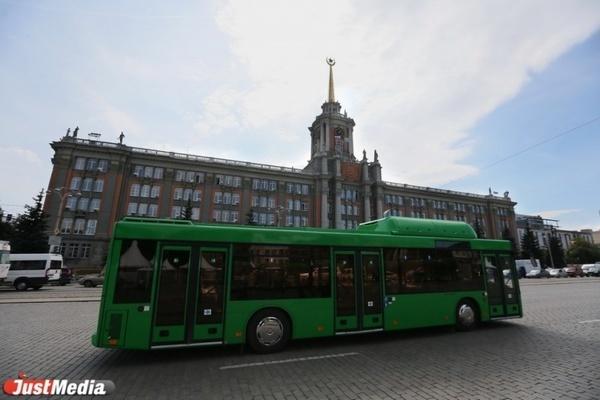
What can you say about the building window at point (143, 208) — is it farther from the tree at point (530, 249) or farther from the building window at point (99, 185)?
the tree at point (530, 249)

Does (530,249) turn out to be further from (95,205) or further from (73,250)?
(73,250)

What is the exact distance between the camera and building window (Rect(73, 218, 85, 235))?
4575 centimetres

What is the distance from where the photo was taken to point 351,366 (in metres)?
6.05

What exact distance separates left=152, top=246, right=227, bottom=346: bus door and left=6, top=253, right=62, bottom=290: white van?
26203 mm

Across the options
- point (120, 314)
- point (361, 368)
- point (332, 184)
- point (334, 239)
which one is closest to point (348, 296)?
point (334, 239)

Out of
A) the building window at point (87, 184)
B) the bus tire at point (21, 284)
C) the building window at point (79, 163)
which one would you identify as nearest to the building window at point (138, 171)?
the building window at point (87, 184)

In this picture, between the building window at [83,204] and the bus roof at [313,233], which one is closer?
the bus roof at [313,233]

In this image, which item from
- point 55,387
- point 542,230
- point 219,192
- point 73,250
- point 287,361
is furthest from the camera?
point 542,230

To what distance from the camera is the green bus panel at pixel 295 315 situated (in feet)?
22.1

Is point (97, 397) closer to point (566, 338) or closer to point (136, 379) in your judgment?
point (136, 379)

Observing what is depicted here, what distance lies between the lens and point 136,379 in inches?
208

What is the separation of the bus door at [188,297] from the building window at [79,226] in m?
50.4

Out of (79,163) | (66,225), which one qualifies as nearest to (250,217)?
(66,225)

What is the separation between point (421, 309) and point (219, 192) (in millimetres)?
50258
